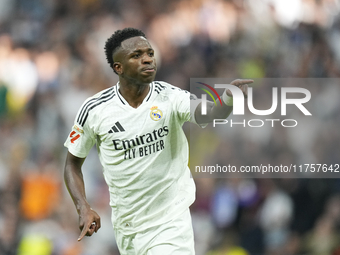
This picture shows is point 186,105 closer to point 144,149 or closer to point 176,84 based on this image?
point 144,149

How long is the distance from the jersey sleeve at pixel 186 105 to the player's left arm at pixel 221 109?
45 millimetres

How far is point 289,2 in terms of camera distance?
1038 centimetres

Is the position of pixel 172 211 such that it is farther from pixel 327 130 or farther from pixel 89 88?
pixel 89 88

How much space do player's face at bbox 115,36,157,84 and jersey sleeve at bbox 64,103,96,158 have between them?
523 mm

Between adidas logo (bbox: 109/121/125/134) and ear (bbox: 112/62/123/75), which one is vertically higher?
ear (bbox: 112/62/123/75)

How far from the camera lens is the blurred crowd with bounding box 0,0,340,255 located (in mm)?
8703

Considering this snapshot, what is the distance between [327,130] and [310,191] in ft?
3.72

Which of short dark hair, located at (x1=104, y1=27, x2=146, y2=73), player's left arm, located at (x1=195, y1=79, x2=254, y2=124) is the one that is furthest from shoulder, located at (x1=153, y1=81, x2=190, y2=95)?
short dark hair, located at (x1=104, y1=27, x2=146, y2=73)

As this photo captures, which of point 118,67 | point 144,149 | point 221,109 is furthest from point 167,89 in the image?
point 221,109

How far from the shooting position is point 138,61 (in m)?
4.61

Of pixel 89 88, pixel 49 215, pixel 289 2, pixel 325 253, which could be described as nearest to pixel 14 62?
pixel 89 88

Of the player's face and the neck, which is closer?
the player's face

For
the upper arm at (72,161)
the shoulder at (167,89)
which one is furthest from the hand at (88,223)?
the shoulder at (167,89)

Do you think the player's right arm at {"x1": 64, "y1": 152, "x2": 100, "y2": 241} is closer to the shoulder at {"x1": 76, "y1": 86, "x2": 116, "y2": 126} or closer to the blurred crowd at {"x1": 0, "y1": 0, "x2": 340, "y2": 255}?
the shoulder at {"x1": 76, "y1": 86, "x2": 116, "y2": 126}
